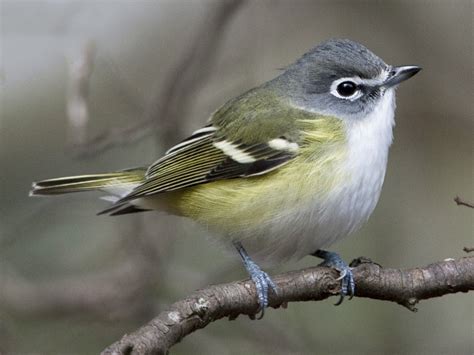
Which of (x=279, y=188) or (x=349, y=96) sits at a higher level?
(x=349, y=96)

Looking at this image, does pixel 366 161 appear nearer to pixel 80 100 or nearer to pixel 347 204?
pixel 347 204

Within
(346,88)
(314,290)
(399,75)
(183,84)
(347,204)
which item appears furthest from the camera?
(183,84)

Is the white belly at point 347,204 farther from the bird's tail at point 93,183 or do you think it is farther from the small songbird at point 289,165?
the bird's tail at point 93,183

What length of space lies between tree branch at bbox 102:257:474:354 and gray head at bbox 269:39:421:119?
1.16 meters

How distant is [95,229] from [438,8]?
11.5 feet

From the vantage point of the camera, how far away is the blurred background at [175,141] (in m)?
5.22

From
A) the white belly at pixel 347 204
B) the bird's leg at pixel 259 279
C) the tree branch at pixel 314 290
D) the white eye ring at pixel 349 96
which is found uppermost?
the white eye ring at pixel 349 96

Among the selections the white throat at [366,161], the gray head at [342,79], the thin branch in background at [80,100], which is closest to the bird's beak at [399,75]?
the gray head at [342,79]

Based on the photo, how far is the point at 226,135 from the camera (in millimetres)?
4613

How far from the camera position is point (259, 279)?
3691mm

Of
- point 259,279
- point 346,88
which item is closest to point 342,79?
point 346,88

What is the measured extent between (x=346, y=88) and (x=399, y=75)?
0.30m

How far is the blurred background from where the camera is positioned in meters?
5.22

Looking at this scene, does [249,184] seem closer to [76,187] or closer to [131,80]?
[76,187]
